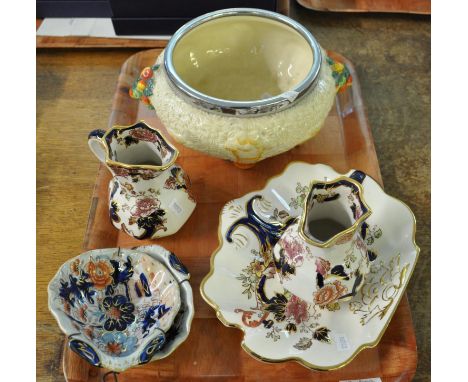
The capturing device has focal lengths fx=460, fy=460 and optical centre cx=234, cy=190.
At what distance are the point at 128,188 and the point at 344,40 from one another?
0.68m

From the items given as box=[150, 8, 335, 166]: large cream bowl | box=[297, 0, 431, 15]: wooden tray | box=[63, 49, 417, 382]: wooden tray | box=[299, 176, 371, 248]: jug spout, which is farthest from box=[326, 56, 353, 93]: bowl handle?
box=[297, 0, 431, 15]: wooden tray

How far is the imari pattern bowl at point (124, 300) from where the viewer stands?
54cm

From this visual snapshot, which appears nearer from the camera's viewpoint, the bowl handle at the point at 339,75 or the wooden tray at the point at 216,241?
the wooden tray at the point at 216,241

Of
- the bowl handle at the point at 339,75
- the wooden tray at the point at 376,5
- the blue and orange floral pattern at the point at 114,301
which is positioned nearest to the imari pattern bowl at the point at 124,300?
the blue and orange floral pattern at the point at 114,301

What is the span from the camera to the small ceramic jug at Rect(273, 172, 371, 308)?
0.50m

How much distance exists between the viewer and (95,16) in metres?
1.04

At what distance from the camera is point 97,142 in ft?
1.99

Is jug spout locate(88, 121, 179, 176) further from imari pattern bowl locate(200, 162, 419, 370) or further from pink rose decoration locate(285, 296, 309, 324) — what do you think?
pink rose decoration locate(285, 296, 309, 324)

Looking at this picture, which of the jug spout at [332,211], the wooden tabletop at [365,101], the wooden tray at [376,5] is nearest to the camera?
the jug spout at [332,211]

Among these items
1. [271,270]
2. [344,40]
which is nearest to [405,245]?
[271,270]

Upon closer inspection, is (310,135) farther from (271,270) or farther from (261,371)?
(261,371)

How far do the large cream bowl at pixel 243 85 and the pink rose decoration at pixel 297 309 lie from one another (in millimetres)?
207

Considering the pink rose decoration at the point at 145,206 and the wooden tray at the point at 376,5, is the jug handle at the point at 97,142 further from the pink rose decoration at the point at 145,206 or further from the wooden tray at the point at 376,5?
the wooden tray at the point at 376,5

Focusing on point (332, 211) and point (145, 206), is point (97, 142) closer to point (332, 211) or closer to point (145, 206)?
point (145, 206)
